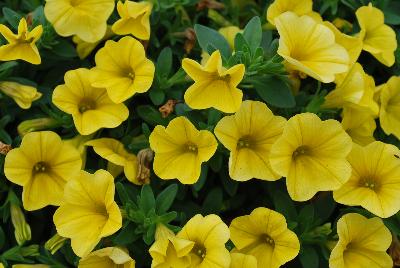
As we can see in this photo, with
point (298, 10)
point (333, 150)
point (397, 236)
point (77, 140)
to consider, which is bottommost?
point (397, 236)

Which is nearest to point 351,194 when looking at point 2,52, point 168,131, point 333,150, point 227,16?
point 333,150

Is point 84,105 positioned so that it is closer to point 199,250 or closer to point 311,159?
point 199,250

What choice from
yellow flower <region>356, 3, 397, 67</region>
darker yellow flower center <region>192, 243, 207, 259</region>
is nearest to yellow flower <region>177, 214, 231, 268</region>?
darker yellow flower center <region>192, 243, 207, 259</region>

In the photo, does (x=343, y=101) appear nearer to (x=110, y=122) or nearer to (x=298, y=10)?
(x=298, y=10)

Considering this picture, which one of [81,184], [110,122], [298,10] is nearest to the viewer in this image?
[81,184]

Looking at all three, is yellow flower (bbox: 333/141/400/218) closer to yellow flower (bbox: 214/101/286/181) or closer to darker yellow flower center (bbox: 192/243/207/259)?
yellow flower (bbox: 214/101/286/181)

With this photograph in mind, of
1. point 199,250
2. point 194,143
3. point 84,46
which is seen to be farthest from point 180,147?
point 84,46

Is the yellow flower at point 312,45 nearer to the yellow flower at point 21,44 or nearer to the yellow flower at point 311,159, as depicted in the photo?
the yellow flower at point 311,159

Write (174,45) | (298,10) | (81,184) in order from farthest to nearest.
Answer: (174,45)
(298,10)
(81,184)
